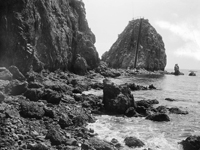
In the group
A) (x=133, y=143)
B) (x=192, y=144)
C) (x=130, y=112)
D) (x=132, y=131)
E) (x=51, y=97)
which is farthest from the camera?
(x=130, y=112)

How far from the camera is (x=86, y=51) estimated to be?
90875 millimetres

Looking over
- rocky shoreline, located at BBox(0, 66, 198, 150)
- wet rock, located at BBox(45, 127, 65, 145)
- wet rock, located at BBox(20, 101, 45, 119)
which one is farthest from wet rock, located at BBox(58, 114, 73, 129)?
wet rock, located at BBox(45, 127, 65, 145)

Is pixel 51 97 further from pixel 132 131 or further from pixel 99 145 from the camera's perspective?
pixel 99 145

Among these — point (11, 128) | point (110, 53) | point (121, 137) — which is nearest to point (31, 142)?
point (11, 128)

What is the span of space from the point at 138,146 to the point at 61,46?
57334 mm

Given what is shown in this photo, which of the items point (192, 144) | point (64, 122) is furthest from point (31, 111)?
point (192, 144)

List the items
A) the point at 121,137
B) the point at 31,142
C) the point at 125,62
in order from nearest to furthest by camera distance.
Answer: the point at 31,142, the point at 121,137, the point at 125,62

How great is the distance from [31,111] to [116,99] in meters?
12.4

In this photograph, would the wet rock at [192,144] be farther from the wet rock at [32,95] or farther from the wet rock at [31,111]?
the wet rock at [32,95]

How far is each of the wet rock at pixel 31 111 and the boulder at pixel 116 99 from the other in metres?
10.6

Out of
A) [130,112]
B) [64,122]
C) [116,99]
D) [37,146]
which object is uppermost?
[116,99]

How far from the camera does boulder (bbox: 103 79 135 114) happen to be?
27436 millimetres

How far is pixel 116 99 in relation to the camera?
1096 inches

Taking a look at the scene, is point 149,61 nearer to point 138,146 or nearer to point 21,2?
point 21,2
